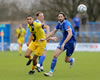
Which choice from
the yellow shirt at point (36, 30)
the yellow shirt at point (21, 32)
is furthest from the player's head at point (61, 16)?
the yellow shirt at point (21, 32)

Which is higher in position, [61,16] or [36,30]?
[61,16]

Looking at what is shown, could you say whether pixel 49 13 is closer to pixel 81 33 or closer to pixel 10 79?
pixel 81 33

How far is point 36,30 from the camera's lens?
12453 mm

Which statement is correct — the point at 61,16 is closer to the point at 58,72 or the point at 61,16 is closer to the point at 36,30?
the point at 36,30

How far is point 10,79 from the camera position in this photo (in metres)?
10.8

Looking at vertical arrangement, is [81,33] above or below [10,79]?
below

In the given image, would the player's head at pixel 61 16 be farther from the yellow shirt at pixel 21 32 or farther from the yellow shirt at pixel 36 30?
the yellow shirt at pixel 21 32

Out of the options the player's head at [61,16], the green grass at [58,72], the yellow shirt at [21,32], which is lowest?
the yellow shirt at [21,32]

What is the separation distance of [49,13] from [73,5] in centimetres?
327

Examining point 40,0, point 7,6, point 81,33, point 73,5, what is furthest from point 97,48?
point 7,6

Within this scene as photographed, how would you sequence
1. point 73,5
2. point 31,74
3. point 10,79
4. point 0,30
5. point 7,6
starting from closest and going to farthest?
point 10,79
point 31,74
point 0,30
point 73,5
point 7,6

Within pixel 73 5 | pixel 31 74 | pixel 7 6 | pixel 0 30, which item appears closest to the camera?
pixel 31 74

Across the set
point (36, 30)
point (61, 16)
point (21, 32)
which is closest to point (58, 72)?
point (36, 30)

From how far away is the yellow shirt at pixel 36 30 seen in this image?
12323mm
